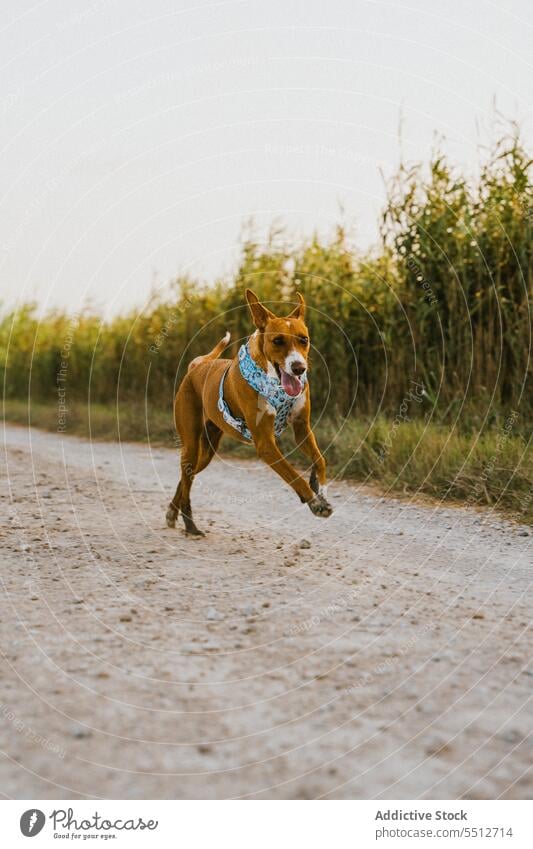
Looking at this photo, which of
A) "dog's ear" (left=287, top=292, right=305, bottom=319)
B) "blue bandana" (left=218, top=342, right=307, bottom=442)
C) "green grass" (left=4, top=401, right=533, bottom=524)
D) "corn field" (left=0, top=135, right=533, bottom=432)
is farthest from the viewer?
"corn field" (left=0, top=135, right=533, bottom=432)

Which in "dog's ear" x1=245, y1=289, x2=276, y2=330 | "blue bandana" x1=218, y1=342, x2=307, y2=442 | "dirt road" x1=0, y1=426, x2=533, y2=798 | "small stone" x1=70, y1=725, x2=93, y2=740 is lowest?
"small stone" x1=70, y1=725, x2=93, y2=740

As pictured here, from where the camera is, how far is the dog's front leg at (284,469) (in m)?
4.95

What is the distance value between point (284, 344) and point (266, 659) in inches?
76.4

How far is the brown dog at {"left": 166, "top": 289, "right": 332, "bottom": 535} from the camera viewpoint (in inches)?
196

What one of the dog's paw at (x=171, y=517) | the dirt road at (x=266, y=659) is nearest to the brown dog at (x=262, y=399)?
the dog's paw at (x=171, y=517)

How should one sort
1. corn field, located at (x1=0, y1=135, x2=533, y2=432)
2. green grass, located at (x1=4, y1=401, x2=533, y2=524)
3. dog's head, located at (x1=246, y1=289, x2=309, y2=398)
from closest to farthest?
dog's head, located at (x1=246, y1=289, x2=309, y2=398) → green grass, located at (x1=4, y1=401, x2=533, y2=524) → corn field, located at (x1=0, y1=135, x2=533, y2=432)

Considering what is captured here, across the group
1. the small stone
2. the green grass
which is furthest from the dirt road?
the green grass

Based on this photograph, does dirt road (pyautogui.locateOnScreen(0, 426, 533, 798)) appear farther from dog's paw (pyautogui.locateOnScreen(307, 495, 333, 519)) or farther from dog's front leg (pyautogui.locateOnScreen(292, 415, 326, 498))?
dog's front leg (pyautogui.locateOnScreen(292, 415, 326, 498))

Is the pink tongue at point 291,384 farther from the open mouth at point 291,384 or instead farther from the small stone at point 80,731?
the small stone at point 80,731

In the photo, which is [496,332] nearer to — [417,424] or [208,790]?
[417,424]

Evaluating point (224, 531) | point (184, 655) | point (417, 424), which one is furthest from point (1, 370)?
point (184, 655)

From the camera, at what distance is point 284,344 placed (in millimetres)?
4957

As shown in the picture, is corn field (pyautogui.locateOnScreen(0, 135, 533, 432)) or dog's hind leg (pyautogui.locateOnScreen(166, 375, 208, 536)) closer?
dog's hind leg (pyautogui.locateOnScreen(166, 375, 208, 536))
